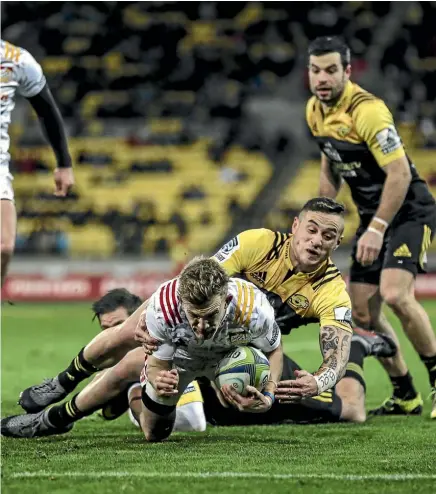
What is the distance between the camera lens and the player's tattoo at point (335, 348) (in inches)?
215

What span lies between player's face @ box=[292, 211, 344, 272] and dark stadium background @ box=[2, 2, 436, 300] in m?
16.4

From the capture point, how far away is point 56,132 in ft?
22.5

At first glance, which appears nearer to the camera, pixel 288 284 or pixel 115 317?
pixel 288 284

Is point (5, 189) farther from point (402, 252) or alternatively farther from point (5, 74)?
point (402, 252)

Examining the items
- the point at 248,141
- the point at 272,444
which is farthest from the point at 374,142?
the point at 248,141

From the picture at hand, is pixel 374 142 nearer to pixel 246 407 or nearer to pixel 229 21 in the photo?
pixel 246 407

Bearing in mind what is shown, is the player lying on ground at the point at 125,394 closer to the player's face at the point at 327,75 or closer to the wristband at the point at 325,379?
the wristband at the point at 325,379

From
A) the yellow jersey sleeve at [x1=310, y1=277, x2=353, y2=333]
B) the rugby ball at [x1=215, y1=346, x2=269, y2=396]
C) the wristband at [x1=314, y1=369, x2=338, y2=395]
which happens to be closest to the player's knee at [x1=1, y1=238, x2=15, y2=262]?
the rugby ball at [x1=215, y1=346, x2=269, y2=396]

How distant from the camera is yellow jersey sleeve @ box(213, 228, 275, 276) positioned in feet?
19.1

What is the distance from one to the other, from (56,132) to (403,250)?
8.15 ft

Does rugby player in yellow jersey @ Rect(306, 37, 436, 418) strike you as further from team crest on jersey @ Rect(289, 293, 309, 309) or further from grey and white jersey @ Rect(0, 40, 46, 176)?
grey and white jersey @ Rect(0, 40, 46, 176)

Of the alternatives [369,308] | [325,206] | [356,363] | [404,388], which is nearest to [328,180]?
[369,308]

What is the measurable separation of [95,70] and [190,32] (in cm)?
249

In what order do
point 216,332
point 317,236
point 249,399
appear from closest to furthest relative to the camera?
point 249,399 → point 216,332 → point 317,236
